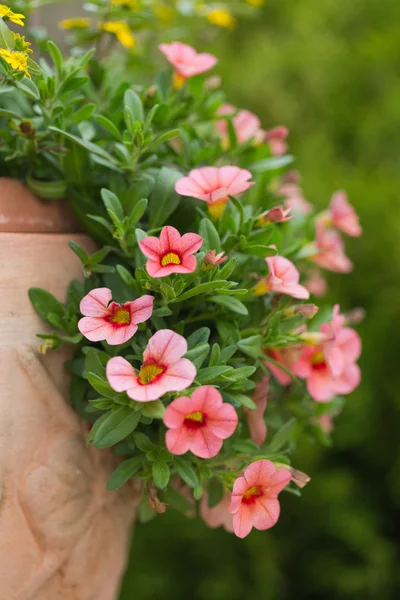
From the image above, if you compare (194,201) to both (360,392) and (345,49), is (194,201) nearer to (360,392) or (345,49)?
(360,392)

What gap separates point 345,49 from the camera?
6.27 feet

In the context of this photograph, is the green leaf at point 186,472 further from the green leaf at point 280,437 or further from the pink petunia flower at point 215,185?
the pink petunia flower at point 215,185

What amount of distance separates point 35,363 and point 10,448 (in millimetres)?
85

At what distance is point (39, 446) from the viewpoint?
2.10 feet

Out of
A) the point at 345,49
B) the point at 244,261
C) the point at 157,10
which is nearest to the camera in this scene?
the point at 244,261

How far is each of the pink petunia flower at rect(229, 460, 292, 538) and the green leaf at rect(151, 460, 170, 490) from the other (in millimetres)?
69

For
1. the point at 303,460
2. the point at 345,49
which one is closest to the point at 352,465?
the point at 303,460

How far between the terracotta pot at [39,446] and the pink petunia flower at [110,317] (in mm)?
102

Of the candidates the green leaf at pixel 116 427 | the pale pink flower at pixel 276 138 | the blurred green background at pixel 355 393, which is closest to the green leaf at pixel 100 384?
the green leaf at pixel 116 427

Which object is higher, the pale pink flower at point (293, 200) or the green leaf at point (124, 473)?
Result: the pale pink flower at point (293, 200)

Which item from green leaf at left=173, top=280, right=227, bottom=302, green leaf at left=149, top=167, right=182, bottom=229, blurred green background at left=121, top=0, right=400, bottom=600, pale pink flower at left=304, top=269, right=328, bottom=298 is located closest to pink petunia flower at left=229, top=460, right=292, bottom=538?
green leaf at left=173, top=280, right=227, bottom=302

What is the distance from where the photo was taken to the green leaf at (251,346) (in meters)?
0.64

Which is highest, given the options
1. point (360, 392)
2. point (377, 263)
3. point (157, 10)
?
point (157, 10)

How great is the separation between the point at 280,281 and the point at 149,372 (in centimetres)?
18
